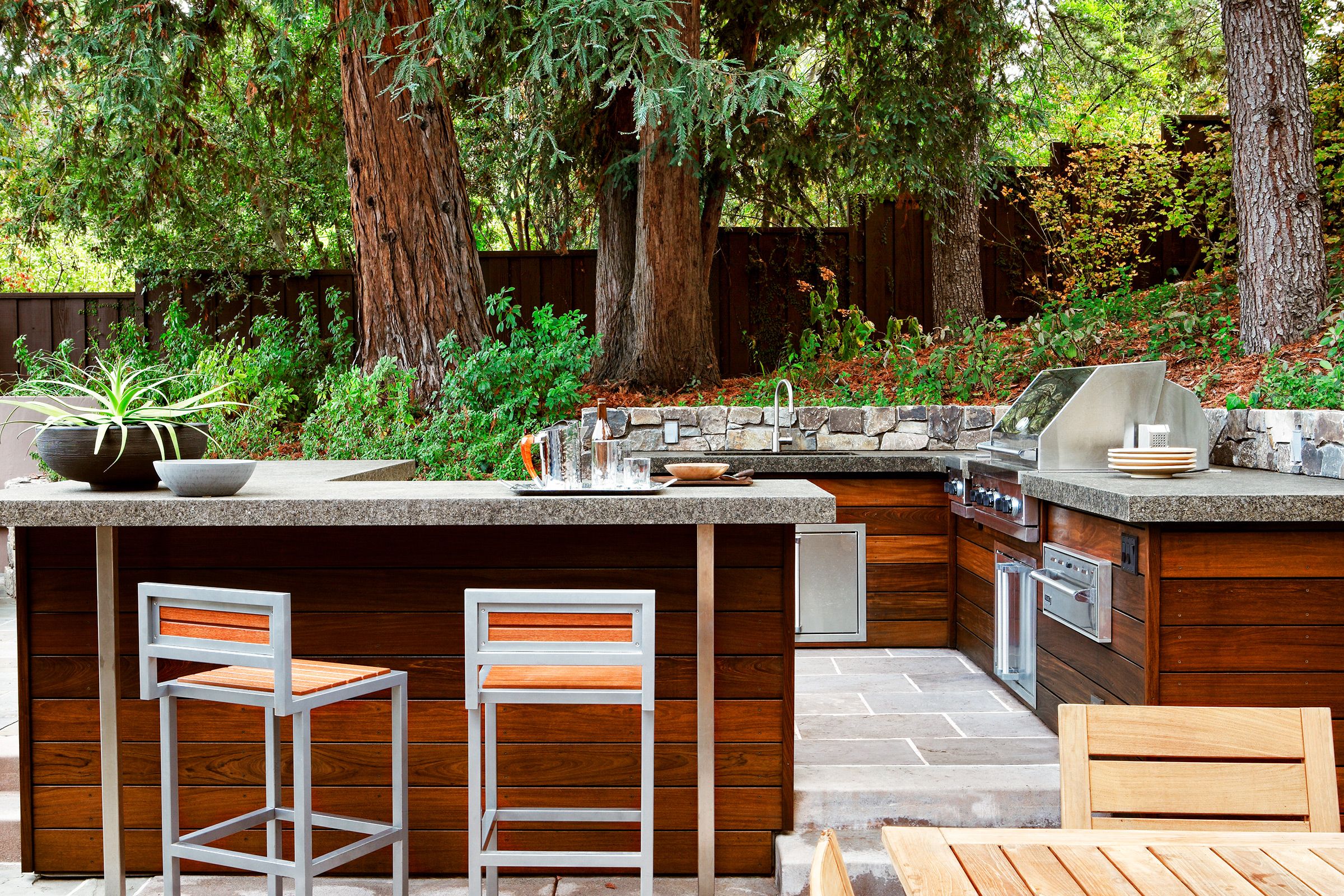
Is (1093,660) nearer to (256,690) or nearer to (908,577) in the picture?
(908,577)

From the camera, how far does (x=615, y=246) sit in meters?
7.55

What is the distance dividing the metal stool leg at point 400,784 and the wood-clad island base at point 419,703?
0.41 metres

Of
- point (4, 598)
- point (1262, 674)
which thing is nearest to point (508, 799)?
point (1262, 674)

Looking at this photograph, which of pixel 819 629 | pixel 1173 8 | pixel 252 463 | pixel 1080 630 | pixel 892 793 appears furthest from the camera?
pixel 1173 8

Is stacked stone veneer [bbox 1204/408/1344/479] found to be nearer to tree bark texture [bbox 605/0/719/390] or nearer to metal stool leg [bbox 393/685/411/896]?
metal stool leg [bbox 393/685/411/896]

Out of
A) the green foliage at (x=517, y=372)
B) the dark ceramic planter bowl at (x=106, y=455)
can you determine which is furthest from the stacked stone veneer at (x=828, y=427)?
the dark ceramic planter bowl at (x=106, y=455)

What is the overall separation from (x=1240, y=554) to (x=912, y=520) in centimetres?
217

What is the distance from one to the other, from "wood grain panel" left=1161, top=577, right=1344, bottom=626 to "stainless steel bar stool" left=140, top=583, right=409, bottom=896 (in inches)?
88.6

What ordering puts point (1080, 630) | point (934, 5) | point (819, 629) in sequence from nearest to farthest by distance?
point (1080, 630)
point (819, 629)
point (934, 5)

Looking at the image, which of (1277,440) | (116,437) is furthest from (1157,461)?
(116,437)

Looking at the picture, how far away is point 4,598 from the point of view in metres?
7.02

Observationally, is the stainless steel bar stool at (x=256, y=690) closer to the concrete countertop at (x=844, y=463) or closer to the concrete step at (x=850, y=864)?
the concrete step at (x=850, y=864)

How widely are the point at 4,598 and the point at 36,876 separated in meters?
4.89

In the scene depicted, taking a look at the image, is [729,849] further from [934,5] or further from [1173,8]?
[1173,8]
